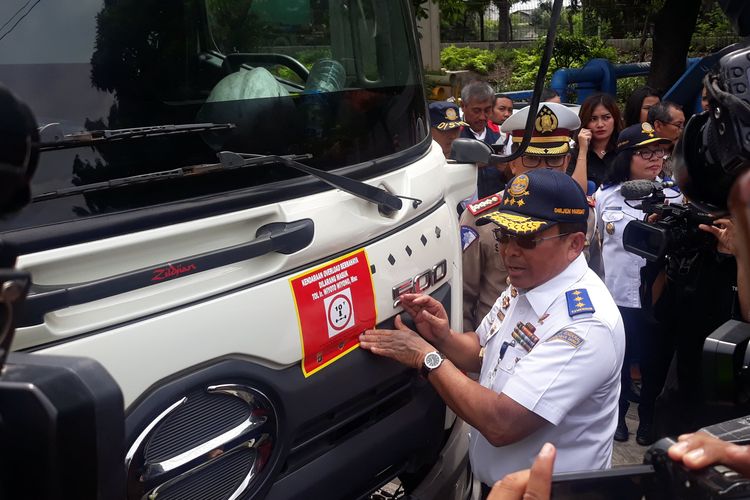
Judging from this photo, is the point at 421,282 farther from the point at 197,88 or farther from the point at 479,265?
the point at 197,88

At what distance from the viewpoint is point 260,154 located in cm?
198

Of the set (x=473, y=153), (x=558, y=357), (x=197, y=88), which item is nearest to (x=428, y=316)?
(x=558, y=357)

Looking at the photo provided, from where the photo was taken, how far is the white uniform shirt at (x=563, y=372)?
201 cm

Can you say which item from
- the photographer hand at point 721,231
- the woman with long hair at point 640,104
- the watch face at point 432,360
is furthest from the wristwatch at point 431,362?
the woman with long hair at point 640,104

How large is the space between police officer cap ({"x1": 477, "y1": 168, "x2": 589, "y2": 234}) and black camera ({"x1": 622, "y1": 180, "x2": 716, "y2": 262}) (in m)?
0.90

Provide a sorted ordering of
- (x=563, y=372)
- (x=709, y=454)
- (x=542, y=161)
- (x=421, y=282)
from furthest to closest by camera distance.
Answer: (x=542, y=161) < (x=421, y=282) < (x=563, y=372) < (x=709, y=454)

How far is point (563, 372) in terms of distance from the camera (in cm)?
201

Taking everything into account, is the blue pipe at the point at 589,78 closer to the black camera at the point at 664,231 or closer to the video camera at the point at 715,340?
the black camera at the point at 664,231

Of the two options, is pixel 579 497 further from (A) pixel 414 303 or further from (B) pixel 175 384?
(A) pixel 414 303

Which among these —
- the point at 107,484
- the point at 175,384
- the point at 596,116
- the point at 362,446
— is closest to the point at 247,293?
the point at 175,384

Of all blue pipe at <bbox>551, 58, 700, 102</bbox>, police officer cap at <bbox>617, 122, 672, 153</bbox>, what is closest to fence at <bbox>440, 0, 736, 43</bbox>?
blue pipe at <bbox>551, 58, 700, 102</bbox>

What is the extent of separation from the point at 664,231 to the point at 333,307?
5.40 feet

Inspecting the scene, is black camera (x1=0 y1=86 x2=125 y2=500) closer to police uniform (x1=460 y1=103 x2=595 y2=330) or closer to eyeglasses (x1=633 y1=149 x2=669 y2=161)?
police uniform (x1=460 y1=103 x2=595 y2=330)

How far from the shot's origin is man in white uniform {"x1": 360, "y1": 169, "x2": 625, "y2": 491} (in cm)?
203
